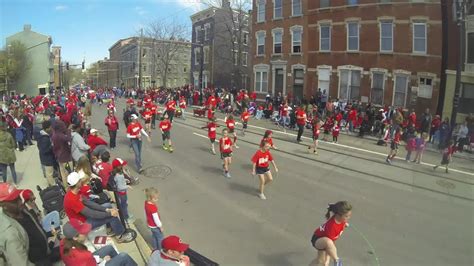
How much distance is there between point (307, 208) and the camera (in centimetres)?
831

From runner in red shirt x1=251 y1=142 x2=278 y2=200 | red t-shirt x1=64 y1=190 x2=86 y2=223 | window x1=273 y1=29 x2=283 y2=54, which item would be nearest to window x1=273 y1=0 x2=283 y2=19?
window x1=273 y1=29 x2=283 y2=54

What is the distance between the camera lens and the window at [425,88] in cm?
1850

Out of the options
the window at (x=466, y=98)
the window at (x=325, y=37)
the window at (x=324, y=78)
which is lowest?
the window at (x=466, y=98)

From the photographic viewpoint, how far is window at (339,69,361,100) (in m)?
21.9

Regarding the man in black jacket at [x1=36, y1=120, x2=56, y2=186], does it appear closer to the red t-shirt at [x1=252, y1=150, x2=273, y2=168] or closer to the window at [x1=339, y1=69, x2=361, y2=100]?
the red t-shirt at [x1=252, y1=150, x2=273, y2=168]

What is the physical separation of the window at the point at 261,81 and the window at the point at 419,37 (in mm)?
16223

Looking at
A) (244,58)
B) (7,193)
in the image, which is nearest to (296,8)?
(244,58)

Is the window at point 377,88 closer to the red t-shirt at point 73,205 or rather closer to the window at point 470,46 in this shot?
the window at point 470,46

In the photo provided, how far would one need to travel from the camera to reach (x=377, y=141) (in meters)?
17.3

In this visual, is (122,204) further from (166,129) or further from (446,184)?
(446,184)

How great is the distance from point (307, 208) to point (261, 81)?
25.2m

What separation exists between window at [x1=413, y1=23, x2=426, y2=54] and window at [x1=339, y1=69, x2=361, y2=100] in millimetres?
4613

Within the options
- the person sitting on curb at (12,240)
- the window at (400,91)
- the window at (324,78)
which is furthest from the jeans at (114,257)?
the window at (324,78)

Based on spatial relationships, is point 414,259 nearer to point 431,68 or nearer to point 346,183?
point 346,183
